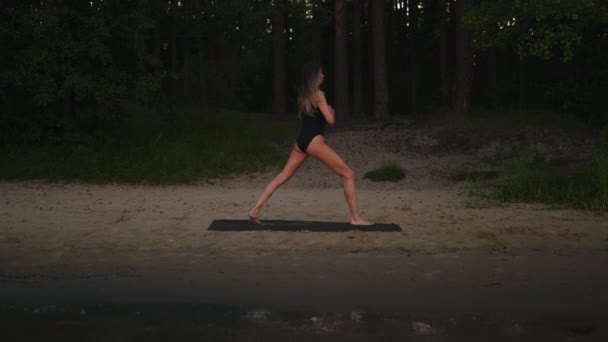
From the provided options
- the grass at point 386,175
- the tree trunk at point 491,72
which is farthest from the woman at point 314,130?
the tree trunk at point 491,72

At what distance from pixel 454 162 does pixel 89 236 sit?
1239 centimetres

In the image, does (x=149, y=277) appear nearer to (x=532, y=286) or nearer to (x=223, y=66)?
(x=532, y=286)

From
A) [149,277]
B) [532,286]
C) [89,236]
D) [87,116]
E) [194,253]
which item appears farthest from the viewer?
[87,116]

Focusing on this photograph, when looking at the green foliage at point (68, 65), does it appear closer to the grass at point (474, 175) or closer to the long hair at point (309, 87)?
the grass at point (474, 175)

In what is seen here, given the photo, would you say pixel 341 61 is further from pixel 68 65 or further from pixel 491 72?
pixel 68 65

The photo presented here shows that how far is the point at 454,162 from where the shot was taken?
1964 cm

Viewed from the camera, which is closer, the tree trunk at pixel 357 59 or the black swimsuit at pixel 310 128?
the black swimsuit at pixel 310 128

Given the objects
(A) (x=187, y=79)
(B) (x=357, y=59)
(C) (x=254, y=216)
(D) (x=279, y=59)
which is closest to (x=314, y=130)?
(C) (x=254, y=216)

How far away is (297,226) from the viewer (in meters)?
9.48

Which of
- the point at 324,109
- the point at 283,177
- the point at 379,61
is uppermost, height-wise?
the point at 379,61

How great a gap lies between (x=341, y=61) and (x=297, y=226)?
21614mm

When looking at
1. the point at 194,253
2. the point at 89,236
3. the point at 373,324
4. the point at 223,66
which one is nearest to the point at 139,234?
the point at 89,236

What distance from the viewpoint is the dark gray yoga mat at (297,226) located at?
928 centimetres

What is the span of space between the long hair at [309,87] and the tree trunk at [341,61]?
21.4m
